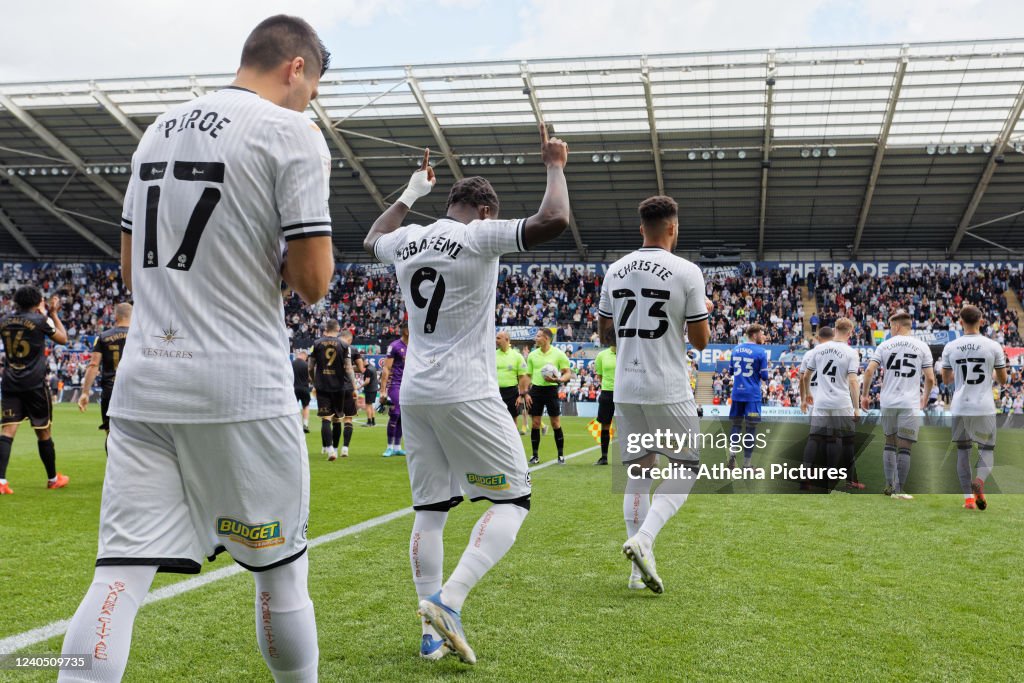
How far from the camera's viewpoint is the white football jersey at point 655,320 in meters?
4.68

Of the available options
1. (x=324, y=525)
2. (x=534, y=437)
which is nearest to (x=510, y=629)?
(x=324, y=525)

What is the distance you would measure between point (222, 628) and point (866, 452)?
12.7 m

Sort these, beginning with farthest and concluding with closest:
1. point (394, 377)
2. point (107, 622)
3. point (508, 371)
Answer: point (394, 377) < point (508, 371) < point (107, 622)

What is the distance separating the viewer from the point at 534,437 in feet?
41.6

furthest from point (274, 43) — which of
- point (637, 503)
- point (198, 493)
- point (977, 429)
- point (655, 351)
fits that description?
point (977, 429)

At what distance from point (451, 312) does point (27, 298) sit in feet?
20.2

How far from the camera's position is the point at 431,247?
3.55m

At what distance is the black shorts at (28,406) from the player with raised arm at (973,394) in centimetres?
888

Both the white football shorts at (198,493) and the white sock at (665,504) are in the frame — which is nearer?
the white football shorts at (198,493)

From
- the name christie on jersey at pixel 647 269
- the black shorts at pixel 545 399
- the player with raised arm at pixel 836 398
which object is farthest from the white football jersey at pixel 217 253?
the black shorts at pixel 545 399

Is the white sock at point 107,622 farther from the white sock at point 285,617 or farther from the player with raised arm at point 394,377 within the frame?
the player with raised arm at point 394,377

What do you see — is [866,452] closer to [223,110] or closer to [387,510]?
[387,510]

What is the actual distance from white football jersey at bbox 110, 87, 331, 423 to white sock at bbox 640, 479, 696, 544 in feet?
9.68

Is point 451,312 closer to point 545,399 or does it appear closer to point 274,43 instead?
point 274,43
